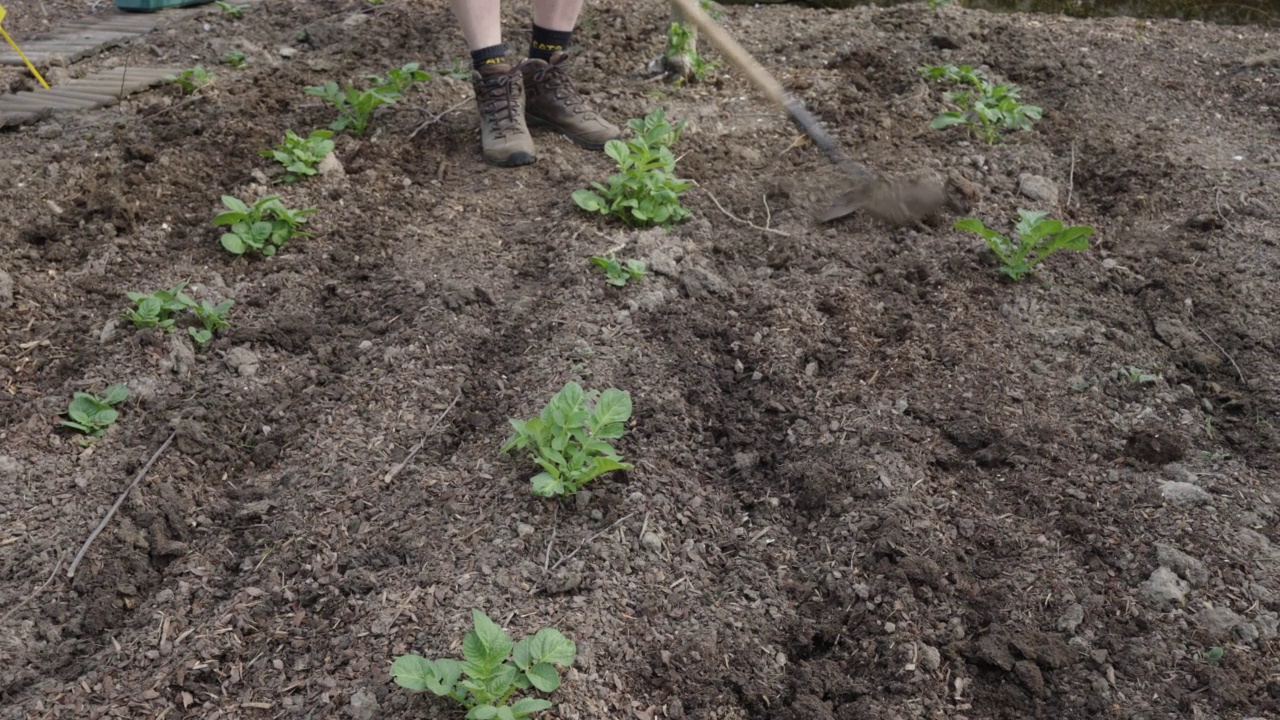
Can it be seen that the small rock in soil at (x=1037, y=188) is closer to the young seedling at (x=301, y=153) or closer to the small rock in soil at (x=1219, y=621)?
the small rock in soil at (x=1219, y=621)

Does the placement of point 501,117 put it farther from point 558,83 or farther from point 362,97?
point 362,97

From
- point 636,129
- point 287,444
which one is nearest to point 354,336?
point 287,444

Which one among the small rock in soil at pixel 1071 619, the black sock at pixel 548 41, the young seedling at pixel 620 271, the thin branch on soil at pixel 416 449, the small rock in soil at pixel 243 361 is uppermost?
the black sock at pixel 548 41

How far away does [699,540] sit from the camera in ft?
7.64

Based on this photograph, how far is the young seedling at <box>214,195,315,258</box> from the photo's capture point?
3213 millimetres

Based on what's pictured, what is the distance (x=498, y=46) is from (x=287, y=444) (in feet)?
6.10

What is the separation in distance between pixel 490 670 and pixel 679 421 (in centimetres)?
99

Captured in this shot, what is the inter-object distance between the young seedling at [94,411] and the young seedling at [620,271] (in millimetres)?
1433

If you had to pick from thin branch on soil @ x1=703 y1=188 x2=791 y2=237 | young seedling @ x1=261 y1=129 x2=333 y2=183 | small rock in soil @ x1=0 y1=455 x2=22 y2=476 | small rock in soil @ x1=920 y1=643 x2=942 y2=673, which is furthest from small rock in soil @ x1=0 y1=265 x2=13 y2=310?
small rock in soil @ x1=920 y1=643 x2=942 y2=673

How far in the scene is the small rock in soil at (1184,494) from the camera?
233 centimetres

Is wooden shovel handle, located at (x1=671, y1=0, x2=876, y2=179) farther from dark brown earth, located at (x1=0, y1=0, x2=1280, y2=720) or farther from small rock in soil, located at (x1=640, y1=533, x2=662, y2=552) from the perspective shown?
small rock in soil, located at (x1=640, y1=533, x2=662, y2=552)

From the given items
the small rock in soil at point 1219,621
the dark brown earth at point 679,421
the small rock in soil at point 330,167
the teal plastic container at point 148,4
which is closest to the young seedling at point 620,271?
the dark brown earth at point 679,421

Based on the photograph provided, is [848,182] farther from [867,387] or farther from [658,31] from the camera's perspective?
[658,31]

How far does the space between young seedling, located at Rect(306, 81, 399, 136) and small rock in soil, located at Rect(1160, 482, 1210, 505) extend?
3.08 m
